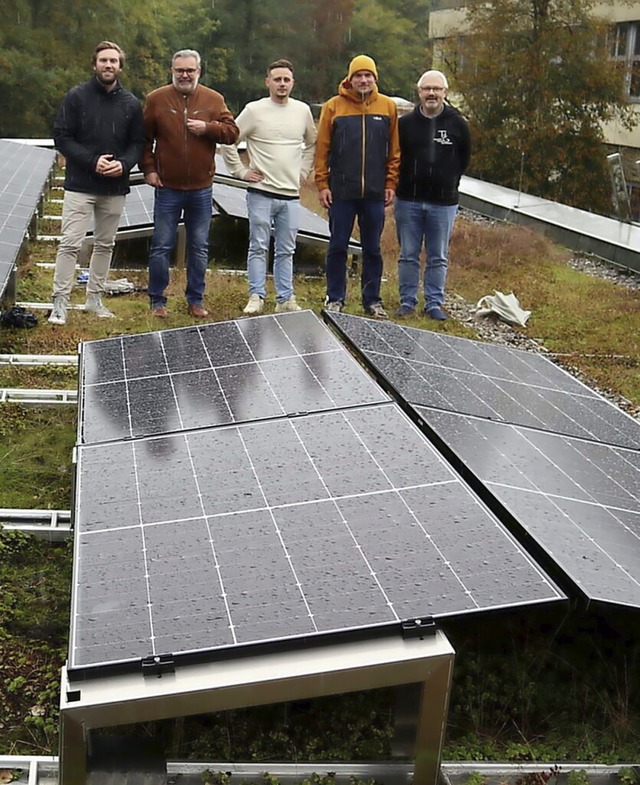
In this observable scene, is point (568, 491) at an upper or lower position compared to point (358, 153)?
lower

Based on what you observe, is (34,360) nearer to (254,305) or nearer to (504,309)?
(254,305)

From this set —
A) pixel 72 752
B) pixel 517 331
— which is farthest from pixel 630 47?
pixel 72 752

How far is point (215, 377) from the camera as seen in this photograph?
19.6 ft

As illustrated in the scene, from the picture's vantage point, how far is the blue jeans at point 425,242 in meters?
9.74

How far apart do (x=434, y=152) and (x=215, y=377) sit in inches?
173

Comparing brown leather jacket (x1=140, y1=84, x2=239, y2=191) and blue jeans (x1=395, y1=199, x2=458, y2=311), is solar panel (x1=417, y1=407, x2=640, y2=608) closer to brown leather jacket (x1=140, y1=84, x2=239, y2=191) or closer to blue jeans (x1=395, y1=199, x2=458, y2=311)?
brown leather jacket (x1=140, y1=84, x2=239, y2=191)

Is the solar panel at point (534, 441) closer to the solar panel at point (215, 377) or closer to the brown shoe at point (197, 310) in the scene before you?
the solar panel at point (215, 377)

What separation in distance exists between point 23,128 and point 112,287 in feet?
110

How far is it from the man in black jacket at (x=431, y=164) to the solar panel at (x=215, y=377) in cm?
303

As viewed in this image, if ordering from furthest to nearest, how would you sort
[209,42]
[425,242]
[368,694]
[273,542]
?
[209,42], [425,242], [368,694], [273,542]

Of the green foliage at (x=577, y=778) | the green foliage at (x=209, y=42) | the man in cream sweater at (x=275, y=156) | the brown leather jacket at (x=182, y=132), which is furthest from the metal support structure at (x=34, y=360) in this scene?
the green foliage at (x=209, y=42)

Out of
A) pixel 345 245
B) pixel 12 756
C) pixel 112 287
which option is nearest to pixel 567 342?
pixel 345 245

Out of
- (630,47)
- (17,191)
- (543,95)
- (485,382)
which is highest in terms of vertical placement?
(630,47)

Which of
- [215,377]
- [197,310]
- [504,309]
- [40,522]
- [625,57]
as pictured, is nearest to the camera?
[40,522]
